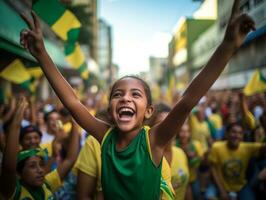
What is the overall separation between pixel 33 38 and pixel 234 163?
134 inches

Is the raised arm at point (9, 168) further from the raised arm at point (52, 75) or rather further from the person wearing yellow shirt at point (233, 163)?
the person wearing yellow shirt at point (233, 163)

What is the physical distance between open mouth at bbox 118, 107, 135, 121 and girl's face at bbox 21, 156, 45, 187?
3.86 feet

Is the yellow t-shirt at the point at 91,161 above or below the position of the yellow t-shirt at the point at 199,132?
below

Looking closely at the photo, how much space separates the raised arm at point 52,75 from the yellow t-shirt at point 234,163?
298 centimetres

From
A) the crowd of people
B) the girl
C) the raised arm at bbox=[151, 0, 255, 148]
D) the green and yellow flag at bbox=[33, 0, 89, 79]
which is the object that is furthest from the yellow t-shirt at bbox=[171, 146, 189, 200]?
the green and yellow flag at bbox=[33, 0, 89, 79]

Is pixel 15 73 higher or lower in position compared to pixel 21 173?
higher

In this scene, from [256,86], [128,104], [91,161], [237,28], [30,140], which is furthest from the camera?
[256,86]

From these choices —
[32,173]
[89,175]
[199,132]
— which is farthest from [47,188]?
[199,132]

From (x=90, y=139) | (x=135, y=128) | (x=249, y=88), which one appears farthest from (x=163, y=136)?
(x=249, y=88)

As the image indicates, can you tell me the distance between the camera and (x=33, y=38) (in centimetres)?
225

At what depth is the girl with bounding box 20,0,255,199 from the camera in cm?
192

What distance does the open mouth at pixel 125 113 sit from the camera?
210cm

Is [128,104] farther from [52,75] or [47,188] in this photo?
[47,188]

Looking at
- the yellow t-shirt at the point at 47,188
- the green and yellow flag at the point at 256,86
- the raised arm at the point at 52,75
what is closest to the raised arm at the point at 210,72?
the raised arm at the point at 52,75
